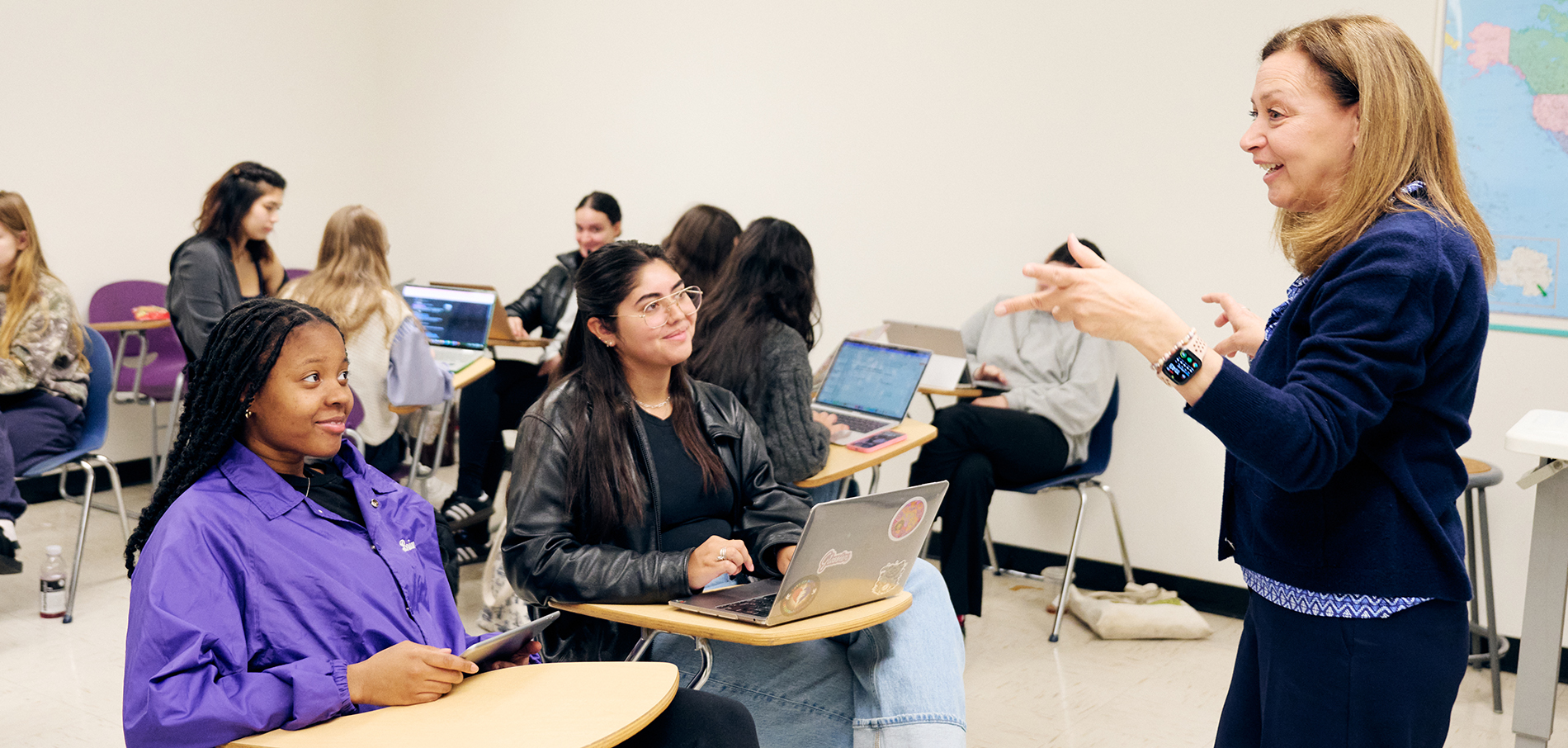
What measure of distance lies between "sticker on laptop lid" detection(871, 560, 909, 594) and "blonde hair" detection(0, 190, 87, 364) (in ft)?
10.9

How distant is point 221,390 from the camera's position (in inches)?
60.6

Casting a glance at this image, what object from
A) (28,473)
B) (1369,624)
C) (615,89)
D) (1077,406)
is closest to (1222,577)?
(1077,406)

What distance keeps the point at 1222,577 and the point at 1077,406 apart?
32.2 inches

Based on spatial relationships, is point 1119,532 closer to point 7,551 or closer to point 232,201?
point 232,201

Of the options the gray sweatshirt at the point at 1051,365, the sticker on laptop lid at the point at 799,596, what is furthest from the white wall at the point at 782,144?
the sticker on laptop lid at the point at 799,596

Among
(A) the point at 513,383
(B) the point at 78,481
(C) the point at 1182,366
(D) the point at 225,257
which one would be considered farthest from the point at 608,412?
(B) the point at 78,481

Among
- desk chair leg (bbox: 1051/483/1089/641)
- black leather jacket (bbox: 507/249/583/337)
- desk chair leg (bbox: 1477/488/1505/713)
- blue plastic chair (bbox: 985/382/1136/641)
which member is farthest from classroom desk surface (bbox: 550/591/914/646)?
black leather jacket (bbox: 507/249/583/337)

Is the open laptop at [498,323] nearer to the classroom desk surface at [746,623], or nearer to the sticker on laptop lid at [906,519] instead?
the classroom desk surface at [746,623]

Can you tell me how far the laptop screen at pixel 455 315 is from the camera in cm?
428

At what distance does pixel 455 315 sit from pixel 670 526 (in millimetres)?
2500

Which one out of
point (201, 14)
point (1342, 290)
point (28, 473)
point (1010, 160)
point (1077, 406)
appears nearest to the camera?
point (1342, 290)

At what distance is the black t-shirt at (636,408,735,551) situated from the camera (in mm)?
2092

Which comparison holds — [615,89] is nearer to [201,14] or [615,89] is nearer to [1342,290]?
[201,14]

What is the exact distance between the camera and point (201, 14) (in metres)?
5.43
